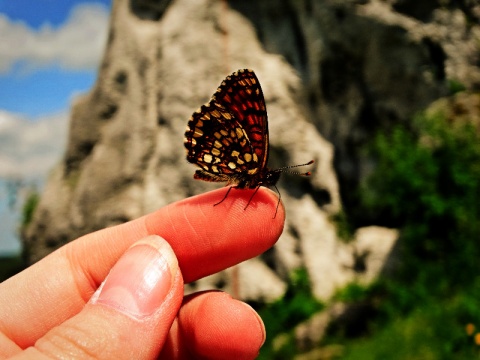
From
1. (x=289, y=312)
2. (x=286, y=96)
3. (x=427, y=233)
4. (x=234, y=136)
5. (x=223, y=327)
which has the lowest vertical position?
(x=289, y=312)

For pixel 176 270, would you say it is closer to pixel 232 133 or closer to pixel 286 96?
pixel 232 133

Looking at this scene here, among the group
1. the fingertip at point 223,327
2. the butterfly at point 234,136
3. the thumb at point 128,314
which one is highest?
the butterfly at point 234,136

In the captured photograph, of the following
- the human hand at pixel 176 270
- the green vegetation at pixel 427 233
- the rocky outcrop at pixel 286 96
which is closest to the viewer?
the human hand at pixel 176 270

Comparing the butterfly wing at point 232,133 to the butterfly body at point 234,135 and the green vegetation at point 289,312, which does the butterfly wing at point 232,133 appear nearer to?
the butterfly body at point 234,135

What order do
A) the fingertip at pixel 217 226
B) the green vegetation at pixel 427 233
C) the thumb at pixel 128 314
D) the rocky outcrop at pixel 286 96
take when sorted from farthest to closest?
the rocky outcrop at pixel 286 96, the green vegetation at pixel 427 233, the fingertip at pixel 217 226, the thumb at pixel 128 314

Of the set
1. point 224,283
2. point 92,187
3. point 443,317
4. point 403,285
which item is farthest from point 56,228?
Answer: point 443,317

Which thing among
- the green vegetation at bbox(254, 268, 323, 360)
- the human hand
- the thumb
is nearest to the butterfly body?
the human hand

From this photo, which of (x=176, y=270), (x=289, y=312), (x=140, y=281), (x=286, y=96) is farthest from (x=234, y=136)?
(x=286, y=96)

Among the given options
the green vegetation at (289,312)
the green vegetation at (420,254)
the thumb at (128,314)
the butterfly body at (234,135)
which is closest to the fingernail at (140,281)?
the thumb at (128,314)
